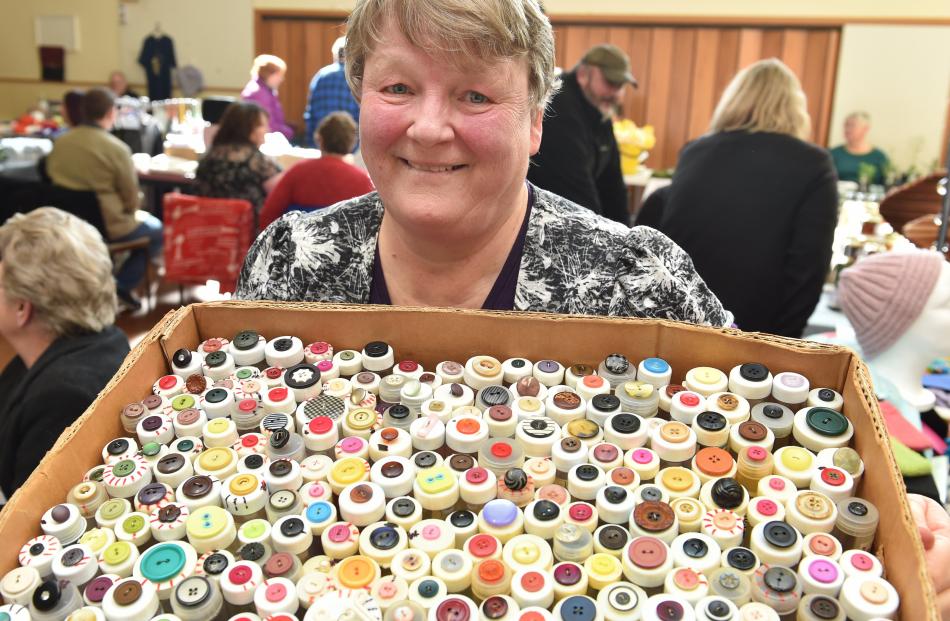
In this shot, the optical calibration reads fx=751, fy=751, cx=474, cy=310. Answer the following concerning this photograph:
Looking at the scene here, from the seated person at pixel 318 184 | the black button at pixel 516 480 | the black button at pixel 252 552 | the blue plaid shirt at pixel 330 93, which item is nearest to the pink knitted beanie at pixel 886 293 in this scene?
the black button at pixel 516 480

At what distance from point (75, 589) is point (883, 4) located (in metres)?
7.76

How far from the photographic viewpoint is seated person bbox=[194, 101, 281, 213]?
12.5ft

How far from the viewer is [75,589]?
24.5 inches

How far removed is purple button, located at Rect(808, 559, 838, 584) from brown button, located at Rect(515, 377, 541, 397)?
33 centimetres

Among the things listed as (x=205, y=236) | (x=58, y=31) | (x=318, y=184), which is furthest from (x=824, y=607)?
(x=58, y=31)

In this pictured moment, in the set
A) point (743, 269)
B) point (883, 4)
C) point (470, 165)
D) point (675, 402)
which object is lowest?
point (743, 269)

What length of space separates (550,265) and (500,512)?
557 millimetres

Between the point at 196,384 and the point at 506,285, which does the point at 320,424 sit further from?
the point at 506,285

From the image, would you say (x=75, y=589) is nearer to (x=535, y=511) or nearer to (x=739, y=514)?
(x=535, y=511)

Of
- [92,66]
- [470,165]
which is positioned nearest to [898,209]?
[470,165]

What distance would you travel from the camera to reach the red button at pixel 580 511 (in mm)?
690

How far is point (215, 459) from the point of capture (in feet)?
2.48

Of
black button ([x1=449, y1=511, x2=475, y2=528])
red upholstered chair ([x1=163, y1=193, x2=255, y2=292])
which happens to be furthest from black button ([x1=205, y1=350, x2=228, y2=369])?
red upholstered chair ([x1=163, y1=193, x2=255, y2=292])

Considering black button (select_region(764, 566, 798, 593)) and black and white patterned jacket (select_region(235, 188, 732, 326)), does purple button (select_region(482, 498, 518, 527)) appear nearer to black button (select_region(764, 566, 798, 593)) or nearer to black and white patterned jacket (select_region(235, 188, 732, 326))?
black button (select_region(764, 566, 798, 593))
